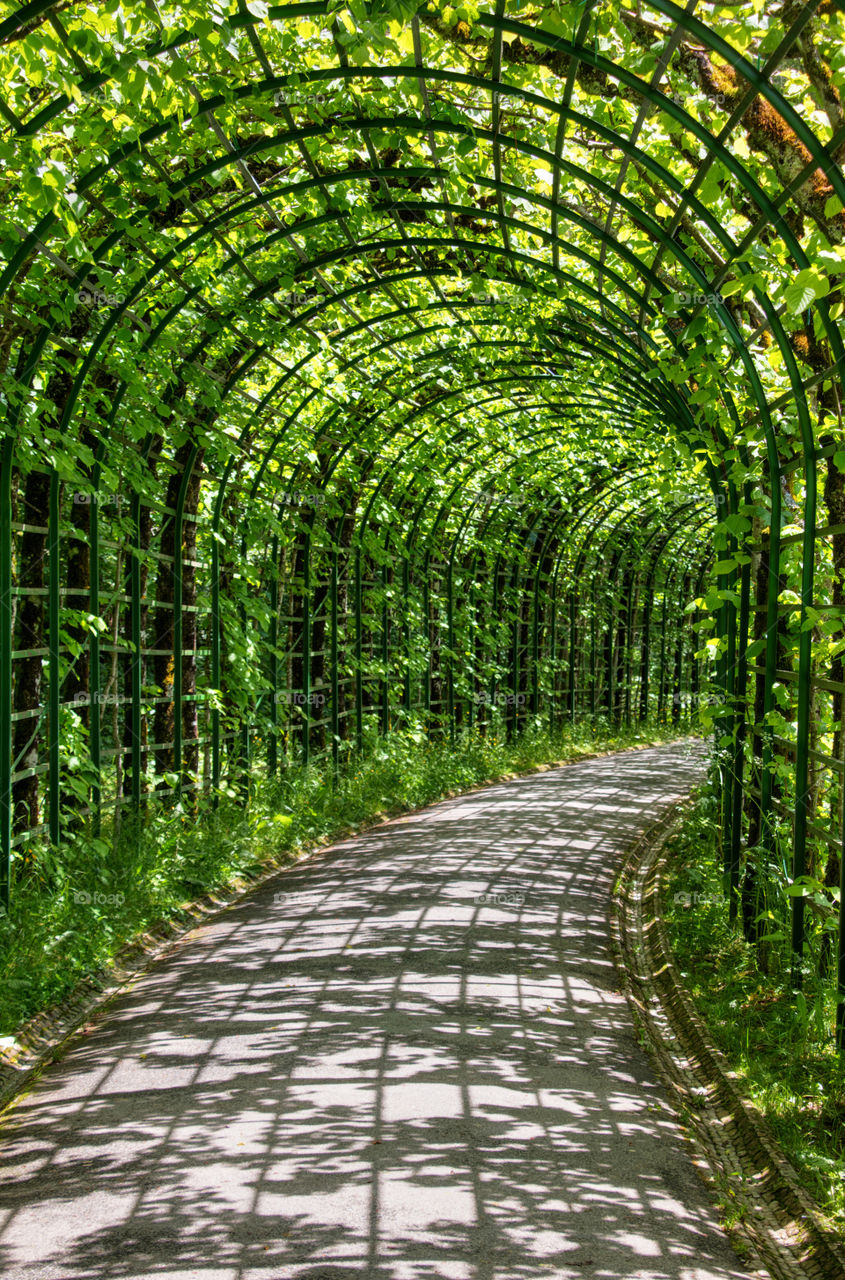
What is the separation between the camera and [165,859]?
23.7 feet

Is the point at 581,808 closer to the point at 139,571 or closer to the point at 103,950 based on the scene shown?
the point at 139,571

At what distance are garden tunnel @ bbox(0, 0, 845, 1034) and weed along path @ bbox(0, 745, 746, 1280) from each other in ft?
3.65

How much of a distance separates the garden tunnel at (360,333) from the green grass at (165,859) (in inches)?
10.8

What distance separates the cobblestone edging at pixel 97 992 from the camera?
4.61m

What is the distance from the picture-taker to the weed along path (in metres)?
3.21

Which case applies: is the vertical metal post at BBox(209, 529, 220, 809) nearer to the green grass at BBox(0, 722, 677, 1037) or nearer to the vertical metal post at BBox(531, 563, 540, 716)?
the green grass at BBox(0, 722, 677, 1037)

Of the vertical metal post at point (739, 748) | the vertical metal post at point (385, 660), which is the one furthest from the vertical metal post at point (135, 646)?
the vertical metal post at point (385, 660)

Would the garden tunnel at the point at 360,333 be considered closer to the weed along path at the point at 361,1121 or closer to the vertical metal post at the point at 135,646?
the vertical metal post at the point at 135,646

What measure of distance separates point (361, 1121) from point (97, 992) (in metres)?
2.05

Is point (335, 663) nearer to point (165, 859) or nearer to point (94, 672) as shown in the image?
point (165, 859)

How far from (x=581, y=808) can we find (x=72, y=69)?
9.45m

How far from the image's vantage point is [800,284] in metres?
3.62

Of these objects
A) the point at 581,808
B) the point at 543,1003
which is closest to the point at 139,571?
the point at 543,1003

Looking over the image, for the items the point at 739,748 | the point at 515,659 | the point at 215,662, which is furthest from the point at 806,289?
the point at 515,659
